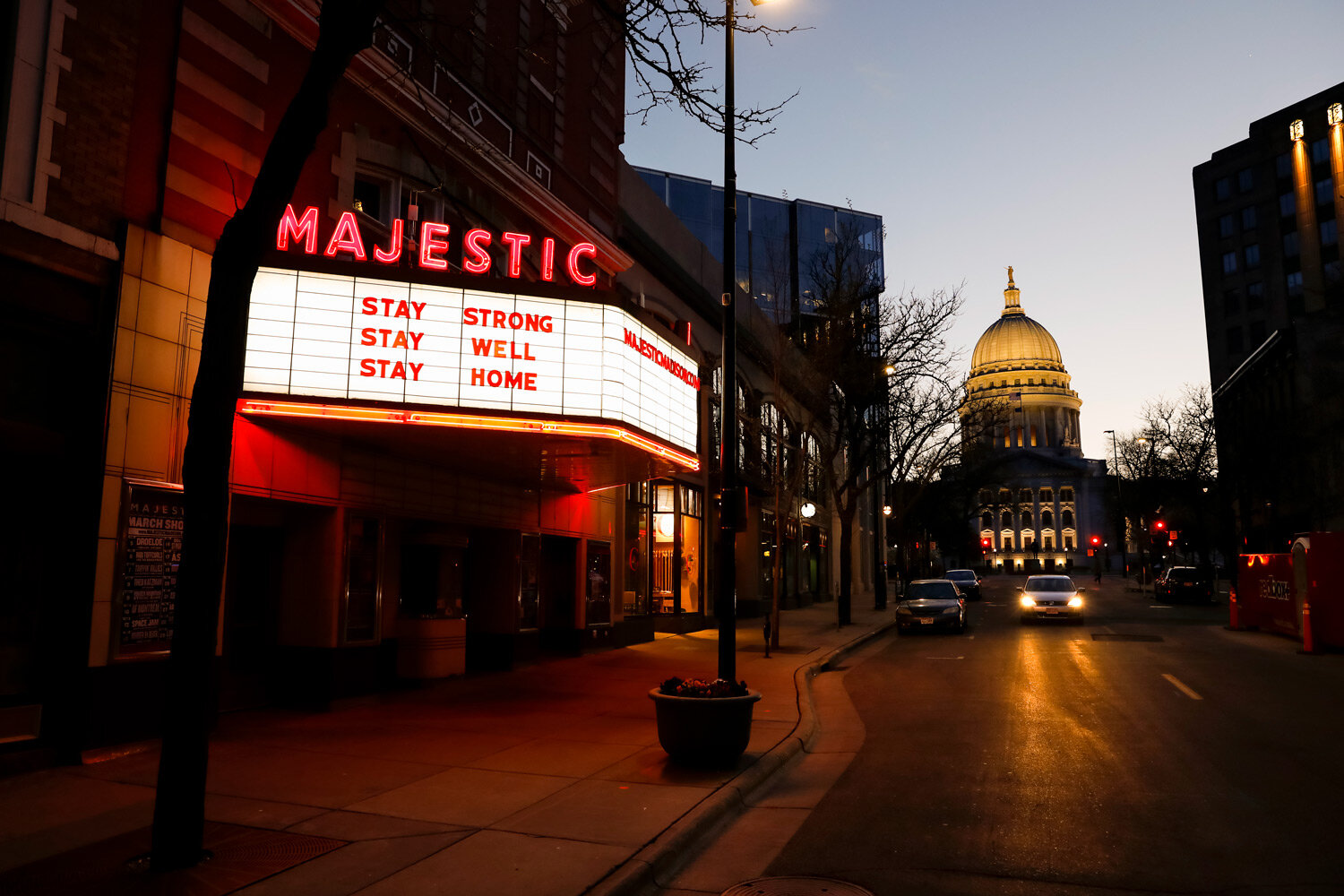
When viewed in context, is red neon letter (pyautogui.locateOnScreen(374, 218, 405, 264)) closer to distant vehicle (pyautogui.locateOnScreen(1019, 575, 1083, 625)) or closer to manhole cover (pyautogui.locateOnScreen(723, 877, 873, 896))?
manhole cover (pyautogui.locateOnScreen(723, 877, 873, 896))

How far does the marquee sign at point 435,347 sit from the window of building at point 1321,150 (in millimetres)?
87739

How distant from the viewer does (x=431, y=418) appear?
11695mm

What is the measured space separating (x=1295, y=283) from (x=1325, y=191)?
8.09m

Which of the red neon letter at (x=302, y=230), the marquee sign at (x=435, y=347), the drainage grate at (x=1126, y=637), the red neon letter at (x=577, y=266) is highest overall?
the red neon letter at (x=577, y=266)

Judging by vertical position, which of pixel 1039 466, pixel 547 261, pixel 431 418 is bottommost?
pixel 431 418

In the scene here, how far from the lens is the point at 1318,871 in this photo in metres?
6.07

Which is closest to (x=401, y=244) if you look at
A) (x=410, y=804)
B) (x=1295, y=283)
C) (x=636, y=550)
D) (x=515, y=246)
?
(x=515, y=246)

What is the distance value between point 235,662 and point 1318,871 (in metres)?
12.0

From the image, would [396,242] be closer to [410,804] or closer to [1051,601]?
[410,804]

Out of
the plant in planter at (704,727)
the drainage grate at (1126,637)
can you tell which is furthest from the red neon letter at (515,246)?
the drainage grate at (1126,637)

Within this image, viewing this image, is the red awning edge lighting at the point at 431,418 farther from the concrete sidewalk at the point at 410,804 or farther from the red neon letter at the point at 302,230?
the concrete sidewalk at the point at 410,804

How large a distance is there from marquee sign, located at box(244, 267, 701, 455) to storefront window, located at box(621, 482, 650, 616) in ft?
33.6

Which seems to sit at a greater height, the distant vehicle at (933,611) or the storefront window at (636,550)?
the storefront window at (636,550)

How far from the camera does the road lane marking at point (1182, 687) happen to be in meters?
14.0
